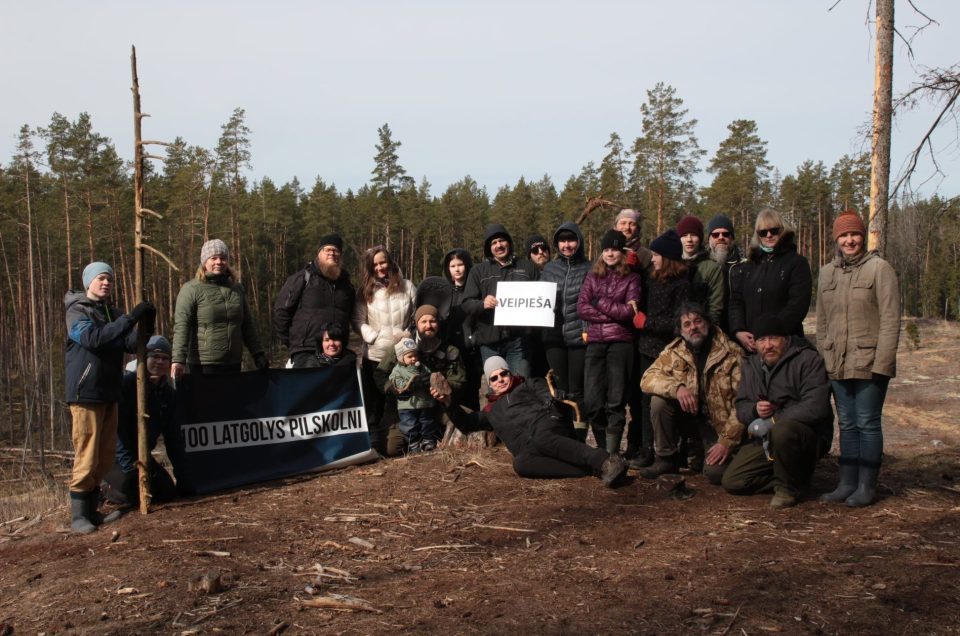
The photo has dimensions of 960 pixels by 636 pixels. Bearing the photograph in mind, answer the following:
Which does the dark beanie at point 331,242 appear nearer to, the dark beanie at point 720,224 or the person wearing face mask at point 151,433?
the person wearing face mask at point 151,433

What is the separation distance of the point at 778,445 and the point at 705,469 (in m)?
0.91

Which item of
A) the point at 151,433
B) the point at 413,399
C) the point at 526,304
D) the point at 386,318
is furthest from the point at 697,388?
the point at 151,433

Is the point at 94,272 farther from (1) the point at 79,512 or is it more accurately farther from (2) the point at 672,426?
(2) the point at 672,426

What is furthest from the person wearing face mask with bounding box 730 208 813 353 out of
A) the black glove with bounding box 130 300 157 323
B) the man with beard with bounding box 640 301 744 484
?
the black glove with bounding box 130 300 157 323

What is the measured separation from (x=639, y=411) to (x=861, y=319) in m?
2.57

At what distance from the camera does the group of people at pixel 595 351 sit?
6.58m

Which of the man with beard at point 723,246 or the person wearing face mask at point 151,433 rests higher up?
the man with beard at point 723,246

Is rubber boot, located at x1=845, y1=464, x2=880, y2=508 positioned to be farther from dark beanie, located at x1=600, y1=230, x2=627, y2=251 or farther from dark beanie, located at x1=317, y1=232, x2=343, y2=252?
dark beanie, located at x1=317, y1=232, x2=343, y2=252

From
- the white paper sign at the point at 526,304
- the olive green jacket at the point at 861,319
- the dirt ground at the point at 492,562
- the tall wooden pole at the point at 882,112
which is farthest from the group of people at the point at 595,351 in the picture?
the tall wooden pole at the point at 882,112

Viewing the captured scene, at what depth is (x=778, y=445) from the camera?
21.4ft

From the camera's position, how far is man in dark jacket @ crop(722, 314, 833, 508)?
21.5ft

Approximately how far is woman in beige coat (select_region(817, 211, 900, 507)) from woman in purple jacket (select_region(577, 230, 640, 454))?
1.80 m

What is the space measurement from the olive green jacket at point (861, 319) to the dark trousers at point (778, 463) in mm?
607

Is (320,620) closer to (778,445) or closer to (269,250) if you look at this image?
(778,445)
